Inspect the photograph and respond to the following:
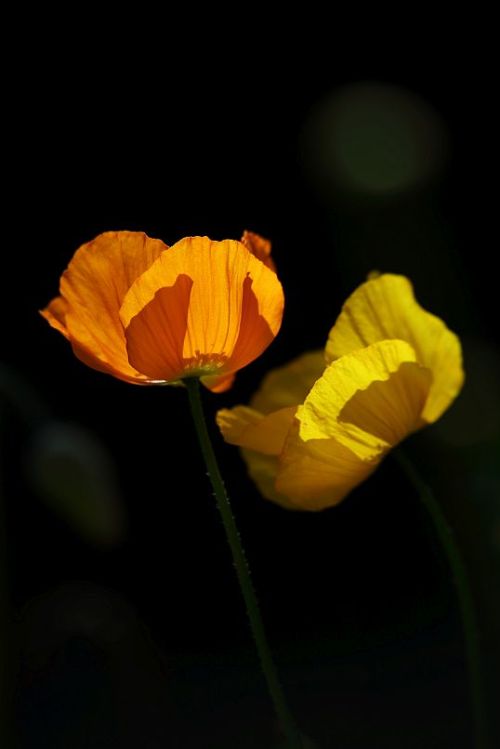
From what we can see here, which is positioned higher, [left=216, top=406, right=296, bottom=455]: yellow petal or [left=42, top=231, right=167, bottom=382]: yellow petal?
[left=42, top=231, right=167, bottom=382]: yellow petal

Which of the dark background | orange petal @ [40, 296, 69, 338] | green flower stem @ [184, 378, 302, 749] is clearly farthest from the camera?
the dark background

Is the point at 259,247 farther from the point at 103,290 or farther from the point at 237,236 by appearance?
the point at 237,236

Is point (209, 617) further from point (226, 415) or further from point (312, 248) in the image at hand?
point (226, 415)

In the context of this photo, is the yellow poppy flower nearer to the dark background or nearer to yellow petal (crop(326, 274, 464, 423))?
yellow petal (crop(326, 274, 464, 423))

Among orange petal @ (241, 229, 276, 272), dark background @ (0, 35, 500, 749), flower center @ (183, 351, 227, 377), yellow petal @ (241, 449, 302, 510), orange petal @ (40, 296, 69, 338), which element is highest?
orange petal @ (241, 229, 276, 272)

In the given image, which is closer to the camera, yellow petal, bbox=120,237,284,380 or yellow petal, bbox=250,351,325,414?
yellow petal, bbox=120,237,284,380

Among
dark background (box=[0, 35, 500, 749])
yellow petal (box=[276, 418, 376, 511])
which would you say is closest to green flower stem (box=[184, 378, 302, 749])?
yellow petal (box=[276, 418, 376, 511])

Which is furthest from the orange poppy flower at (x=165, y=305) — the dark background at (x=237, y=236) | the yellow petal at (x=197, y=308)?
the dark background at (x=237, y=236)
